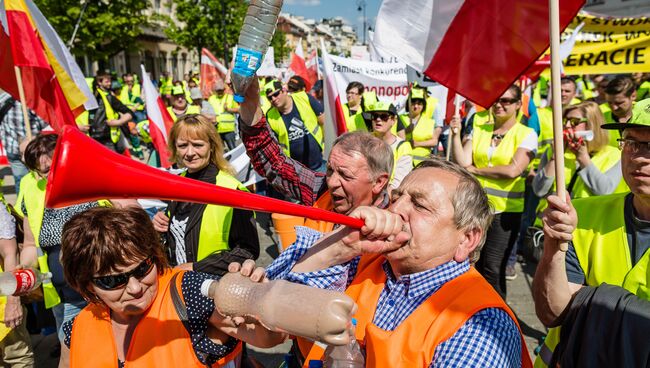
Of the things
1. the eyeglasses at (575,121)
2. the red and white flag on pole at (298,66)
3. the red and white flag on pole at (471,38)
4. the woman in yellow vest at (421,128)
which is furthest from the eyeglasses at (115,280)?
the red and white flag on pole at (298,66)

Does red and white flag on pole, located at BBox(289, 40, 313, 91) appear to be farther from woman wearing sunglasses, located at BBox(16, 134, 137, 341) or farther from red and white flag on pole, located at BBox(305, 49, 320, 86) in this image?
woman wearing sunglasses, located at BBox(16, 134, 137, 341)

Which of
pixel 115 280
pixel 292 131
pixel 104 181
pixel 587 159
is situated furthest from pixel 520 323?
pixel 104 181

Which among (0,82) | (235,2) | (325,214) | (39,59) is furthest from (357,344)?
(235,2)

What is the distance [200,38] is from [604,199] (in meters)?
35.8

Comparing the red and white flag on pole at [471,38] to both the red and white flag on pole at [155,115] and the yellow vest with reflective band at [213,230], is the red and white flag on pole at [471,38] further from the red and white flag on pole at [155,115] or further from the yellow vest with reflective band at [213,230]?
the red and white flag on pole at [155,115]

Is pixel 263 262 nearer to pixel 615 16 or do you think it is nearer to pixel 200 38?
pixel 615 16

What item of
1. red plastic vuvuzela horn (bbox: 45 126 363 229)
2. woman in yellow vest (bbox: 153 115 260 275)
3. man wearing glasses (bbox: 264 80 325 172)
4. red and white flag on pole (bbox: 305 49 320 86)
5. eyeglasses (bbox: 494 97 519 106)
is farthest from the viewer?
red and white flag on pole (bbox: 305 49 320 86)

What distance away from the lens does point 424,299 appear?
1527 mm

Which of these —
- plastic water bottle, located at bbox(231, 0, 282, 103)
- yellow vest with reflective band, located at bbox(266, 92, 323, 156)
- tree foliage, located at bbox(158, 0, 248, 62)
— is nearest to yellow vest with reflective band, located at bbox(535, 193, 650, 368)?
plastic water bottle, located at bbox(231, 0, 282, 103)

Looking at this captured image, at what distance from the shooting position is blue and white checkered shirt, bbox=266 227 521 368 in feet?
4.31

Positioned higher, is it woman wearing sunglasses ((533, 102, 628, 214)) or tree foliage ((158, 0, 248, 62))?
tree foliage ((158, 0, 248, 62))

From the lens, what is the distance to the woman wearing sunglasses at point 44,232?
2.97 meters

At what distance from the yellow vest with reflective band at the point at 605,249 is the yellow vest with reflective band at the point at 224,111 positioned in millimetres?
7421

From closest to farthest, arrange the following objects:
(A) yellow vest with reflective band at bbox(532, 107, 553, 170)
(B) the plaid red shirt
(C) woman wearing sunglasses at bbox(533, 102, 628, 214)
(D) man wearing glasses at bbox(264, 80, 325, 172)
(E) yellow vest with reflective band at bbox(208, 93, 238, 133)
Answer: (B) the plaid red shirt < (C) woman wearing sunglasses at bbox(533, 102, 628, 214) < (D) man wearing glasses at bbox(264, 80, 325, 172) < (A) yellow vest with reflective band at bbox(532, 107, 553, 170) < (E) yellow vest with reflective band at bbox(208, 93, 238, 133)
